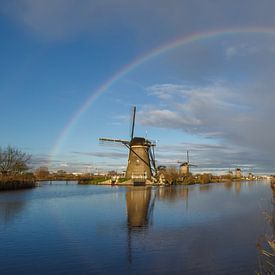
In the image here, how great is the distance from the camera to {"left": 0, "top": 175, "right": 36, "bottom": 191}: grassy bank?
44.6 m

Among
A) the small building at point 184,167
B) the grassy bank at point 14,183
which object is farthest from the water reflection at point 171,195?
the small building at point 184,167

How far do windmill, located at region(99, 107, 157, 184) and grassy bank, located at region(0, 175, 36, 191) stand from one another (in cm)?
2045

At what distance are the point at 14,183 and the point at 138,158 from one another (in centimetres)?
2625

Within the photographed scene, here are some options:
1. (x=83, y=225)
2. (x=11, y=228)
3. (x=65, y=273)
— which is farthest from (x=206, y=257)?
(x=11, y=228)

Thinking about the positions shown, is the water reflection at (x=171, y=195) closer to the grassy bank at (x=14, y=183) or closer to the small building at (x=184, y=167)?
the grassy bank at (x=14, y=183)

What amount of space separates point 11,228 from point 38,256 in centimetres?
558

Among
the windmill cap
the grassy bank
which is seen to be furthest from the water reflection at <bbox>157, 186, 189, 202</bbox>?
the grassy bank

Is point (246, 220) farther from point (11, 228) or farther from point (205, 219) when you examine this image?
point (11, 228)

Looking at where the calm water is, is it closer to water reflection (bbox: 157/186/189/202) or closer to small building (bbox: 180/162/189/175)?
water reflection (bbox: 157/186/189/202)

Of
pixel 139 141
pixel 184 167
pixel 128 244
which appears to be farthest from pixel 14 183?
pixel 184 167

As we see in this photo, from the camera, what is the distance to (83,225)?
18109mm

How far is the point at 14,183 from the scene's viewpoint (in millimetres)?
47875

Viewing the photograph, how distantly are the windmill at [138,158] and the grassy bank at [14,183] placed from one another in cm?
2045

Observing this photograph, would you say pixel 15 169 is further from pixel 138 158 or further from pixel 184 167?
pixel 184 167
